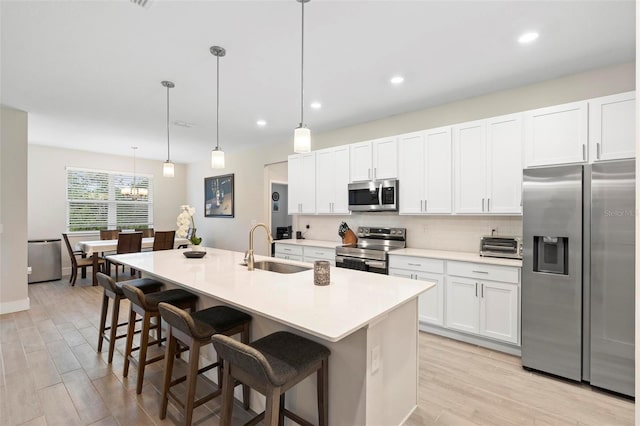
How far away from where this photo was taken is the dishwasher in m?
5.47

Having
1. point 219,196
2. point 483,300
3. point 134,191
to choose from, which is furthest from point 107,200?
point 483,300

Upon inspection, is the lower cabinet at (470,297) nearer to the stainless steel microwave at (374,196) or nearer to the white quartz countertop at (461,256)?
the white quartz countertop at (461,256)

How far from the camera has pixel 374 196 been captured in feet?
13.1

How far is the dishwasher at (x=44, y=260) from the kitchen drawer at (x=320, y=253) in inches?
196

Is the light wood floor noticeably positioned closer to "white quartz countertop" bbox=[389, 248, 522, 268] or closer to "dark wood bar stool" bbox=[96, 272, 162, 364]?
"dark wood bar stool" bbox=[96, 272, 162, 364]

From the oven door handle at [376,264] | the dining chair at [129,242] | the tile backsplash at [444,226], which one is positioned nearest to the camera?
the tile backsplash at [444,226]

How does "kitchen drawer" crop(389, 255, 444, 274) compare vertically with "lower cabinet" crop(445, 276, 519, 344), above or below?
above

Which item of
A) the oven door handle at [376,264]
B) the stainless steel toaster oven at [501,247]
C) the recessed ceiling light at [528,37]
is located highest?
the recessed ceiling light at [528,37]

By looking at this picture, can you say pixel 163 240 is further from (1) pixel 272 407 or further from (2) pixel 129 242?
(1) pixel 272 407

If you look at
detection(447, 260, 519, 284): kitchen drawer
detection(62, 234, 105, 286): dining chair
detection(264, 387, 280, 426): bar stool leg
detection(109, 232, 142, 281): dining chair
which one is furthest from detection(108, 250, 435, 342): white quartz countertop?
detection(62, 234, 105, 286): dining chair

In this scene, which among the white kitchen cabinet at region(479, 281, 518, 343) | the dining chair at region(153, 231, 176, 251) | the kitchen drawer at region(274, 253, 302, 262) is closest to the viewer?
the white kitchen cabinet at region(479, 281, 518, 343)

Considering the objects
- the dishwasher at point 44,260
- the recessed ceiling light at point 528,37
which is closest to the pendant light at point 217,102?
the recessed ceiling light at point 528,37

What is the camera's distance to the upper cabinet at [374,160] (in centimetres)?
388

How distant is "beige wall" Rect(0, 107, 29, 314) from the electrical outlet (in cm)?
501
